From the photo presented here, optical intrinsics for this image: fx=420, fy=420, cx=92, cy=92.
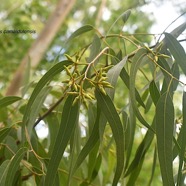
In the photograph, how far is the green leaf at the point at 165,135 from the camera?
754 millimetres

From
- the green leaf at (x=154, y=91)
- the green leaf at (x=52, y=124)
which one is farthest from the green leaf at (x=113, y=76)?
the green leaf at (x=52, y=124)

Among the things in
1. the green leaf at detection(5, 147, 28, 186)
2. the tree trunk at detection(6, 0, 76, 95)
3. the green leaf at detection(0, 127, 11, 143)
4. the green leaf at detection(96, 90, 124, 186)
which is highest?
the tree trunk at detection(6, 0, 76, 95)

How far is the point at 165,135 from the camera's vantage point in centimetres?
77

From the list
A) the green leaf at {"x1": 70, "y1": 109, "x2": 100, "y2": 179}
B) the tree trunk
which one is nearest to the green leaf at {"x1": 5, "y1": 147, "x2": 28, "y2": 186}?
the green leaf at {"x1": 70, "y1": 109, "x2": 100, "y2": 179}

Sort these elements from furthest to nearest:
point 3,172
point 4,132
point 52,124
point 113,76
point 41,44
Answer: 1. point 41,44
2. point 52,124
3. point 4,132
4. point 3,172
5. point 113,76

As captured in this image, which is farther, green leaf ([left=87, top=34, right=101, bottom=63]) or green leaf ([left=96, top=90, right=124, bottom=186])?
green leaf ([left=87, top=34, right=101, bottom=63])

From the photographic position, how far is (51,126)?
1121mm

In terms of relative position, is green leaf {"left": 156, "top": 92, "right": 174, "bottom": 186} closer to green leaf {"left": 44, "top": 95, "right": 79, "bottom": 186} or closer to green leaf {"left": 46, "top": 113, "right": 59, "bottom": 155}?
green leaf {"left": 44, "top": 95, "right": 79, "bottom": 186}

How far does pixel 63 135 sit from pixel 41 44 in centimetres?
197

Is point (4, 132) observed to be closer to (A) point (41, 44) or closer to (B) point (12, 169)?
(B) point (12, 169)

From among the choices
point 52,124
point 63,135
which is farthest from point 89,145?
point 52,124

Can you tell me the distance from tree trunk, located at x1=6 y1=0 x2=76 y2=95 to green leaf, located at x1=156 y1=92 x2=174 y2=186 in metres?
1.51

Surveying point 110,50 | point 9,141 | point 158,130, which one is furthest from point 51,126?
point 158,130

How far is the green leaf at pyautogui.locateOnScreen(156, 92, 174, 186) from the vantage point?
2.48 feet
